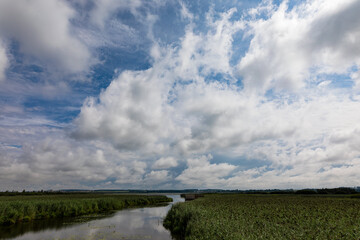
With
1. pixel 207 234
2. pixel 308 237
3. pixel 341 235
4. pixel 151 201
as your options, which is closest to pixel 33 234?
pixel 207 234

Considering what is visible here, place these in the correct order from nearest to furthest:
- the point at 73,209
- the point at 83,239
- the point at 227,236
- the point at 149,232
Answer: the point at 227,236
the point at 83,239
the point at 149,232
the point at 73,209

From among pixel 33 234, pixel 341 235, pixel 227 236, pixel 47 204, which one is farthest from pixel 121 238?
pixel 47 204

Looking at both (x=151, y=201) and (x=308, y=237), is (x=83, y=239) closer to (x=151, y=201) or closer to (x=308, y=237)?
(x=308, y=237)

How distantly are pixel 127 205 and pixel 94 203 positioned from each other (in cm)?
1946

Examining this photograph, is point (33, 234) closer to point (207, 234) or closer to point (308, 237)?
point (207, 234)

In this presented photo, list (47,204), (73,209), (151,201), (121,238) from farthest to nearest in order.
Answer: (151,201)
(73,209)
(47,204)
(121,238)

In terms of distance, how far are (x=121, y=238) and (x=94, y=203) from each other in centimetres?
3048

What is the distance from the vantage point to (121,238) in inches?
829

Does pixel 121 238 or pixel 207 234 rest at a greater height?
pixel 207 234

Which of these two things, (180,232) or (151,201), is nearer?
(180,232)

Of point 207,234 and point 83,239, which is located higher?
point 207,234

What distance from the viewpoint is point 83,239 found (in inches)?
771

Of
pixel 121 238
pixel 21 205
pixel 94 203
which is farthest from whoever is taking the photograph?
pixel 94 203

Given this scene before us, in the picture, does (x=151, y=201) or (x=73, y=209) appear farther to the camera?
(x=151, y=201)
